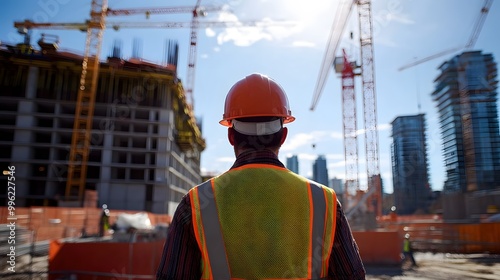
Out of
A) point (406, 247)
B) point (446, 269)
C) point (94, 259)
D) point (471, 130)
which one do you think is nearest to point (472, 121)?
point (471, 130)

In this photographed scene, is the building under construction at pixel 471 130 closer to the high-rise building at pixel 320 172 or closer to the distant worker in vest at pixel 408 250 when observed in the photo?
the distant worker in vest at pixel 408 250

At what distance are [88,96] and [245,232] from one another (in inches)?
1742

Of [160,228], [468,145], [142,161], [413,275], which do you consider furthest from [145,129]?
[413,275]

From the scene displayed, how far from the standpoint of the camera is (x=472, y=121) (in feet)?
75.5

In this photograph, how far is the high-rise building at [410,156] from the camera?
17141mm

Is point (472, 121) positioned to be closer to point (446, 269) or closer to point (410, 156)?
point (410, 156)

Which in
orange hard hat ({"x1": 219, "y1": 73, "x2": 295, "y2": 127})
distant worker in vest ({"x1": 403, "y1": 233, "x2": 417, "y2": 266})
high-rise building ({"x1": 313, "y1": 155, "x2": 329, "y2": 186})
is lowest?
distant worker in vest ({"x1": 403, "y1": 233, "x2": 417, "y2": 266})

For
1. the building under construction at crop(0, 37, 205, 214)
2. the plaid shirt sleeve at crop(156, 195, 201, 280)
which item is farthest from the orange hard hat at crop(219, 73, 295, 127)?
the building under construction at crop(0, 37, 205, 214)

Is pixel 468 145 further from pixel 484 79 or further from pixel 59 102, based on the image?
pixel 59 102

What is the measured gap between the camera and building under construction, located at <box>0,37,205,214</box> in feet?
131

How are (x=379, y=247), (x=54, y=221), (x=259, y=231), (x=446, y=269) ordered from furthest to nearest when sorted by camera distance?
(x=54, y=221), (x=379, y=247), (x=446, y=269), (x=259, y=231)

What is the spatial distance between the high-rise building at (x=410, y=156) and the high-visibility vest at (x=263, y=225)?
1389 cm

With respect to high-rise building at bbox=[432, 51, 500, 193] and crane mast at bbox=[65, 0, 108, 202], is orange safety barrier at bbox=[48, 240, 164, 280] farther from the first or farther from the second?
crane mast at bbox=[65, 0, 108, 202]

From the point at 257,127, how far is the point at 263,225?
0.44 m
